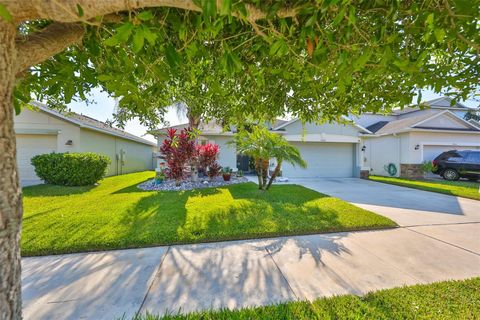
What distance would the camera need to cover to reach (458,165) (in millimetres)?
13117

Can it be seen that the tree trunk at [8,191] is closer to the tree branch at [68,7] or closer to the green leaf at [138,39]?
the tree branch at [68,7]

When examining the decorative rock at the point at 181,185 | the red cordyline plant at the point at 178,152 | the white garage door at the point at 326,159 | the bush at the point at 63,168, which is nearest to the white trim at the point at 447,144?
the white garage door at the point at 326,159

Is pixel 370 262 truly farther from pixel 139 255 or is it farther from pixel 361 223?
pixel 139 255

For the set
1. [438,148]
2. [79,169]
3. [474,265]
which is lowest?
[474,265]

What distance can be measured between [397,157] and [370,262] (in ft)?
50.0

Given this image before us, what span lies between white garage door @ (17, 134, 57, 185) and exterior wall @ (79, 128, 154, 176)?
1.45 meters

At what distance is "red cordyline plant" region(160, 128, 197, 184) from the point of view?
9.71 meters

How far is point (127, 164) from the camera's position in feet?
60.3

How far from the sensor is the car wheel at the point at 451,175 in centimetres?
1326

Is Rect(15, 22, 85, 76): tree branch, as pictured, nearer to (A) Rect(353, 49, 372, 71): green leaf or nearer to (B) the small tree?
(A) Rect(353, 49, 372, 71): green leaf

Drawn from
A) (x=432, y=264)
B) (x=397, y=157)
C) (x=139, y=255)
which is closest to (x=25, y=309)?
(x=139, y=255)

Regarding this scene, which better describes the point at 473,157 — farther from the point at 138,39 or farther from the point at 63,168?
the point at 63,168

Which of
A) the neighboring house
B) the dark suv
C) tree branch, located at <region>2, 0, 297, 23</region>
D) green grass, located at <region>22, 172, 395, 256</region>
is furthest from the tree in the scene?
the dark suv

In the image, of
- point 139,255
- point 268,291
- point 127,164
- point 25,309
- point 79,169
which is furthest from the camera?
point 127,164
